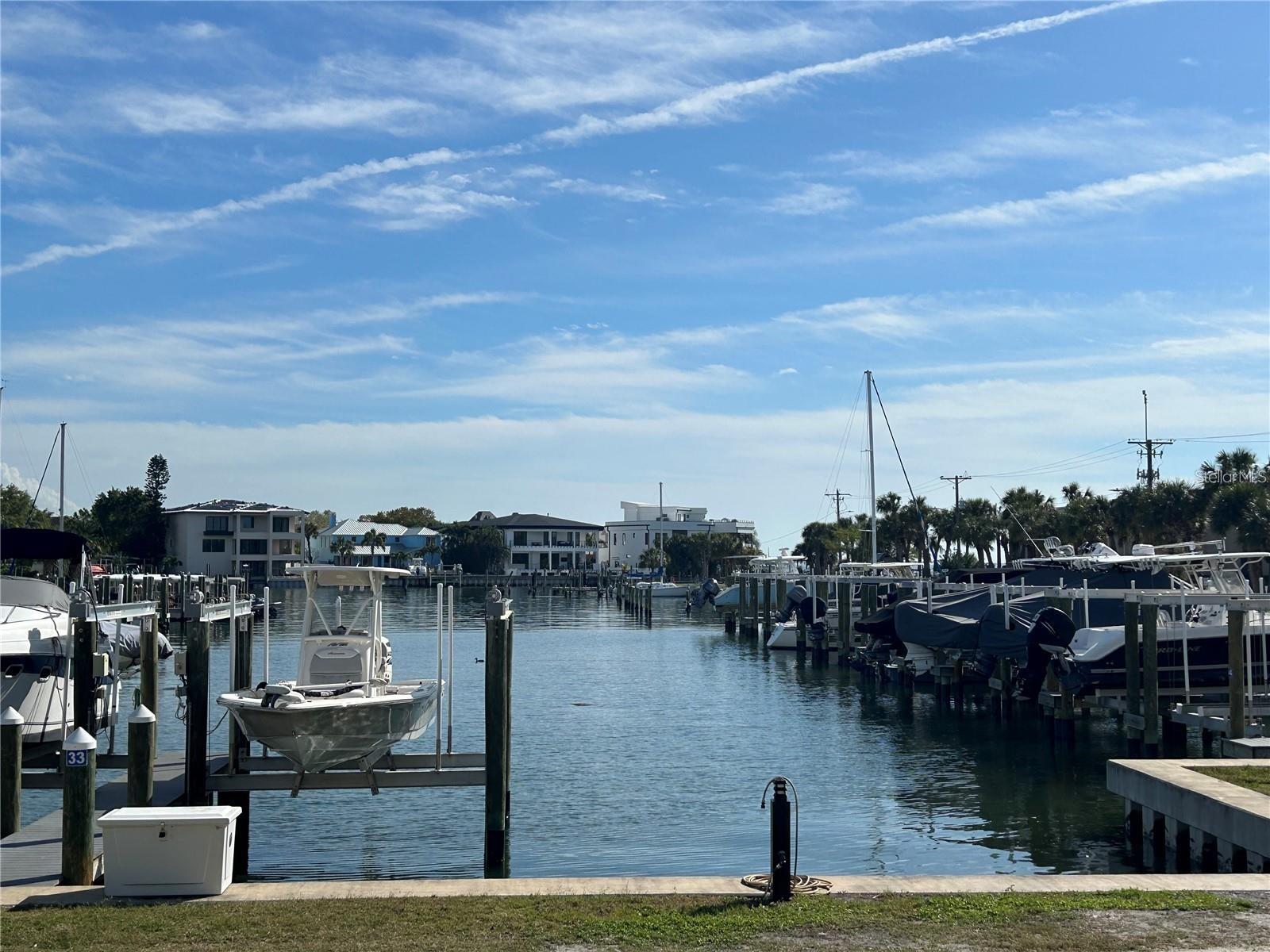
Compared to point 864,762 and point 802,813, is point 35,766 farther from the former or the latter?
point 864,762

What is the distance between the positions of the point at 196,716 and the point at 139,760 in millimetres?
3625

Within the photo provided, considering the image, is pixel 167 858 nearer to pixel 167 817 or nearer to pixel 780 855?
pixel 167 817

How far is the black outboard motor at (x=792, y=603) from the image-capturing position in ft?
210

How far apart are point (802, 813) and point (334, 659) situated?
9.47 meters

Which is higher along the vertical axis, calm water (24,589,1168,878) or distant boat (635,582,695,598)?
distant boat (635,582,695,598)

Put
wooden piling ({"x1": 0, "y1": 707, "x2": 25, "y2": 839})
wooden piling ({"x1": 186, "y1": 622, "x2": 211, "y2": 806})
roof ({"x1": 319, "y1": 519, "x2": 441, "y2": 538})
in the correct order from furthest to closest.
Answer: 1. roof ({"x1": 319, "y1": 519, "x2": 441, "y2": 538})
2. wooden piling ({"x1": 186, "y1": 622, "x2": 211, "y2": 806})
3. wooden piling ({"x1": 0, "y1": 707, "x2": 25, "y2": 839})

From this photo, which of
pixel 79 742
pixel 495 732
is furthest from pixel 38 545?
pixel 79 742

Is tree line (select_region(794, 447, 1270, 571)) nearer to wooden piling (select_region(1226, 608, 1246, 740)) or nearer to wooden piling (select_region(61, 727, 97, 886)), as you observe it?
wooden piling (select_region(1226, 608, 1246, 740))

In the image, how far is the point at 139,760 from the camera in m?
15.9

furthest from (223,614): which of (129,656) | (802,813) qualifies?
(802,813)

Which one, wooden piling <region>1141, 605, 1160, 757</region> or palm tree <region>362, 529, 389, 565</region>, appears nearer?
wooden piling <region>1141, 605, 1160, 757</region>

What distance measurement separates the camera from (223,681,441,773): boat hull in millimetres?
18859

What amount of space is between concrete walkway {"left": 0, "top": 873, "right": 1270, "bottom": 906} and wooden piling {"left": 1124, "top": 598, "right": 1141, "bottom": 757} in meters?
14.9

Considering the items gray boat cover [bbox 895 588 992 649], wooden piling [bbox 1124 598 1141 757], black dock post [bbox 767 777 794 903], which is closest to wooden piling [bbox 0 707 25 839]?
black dock post [bbox 767 777 794 903]
